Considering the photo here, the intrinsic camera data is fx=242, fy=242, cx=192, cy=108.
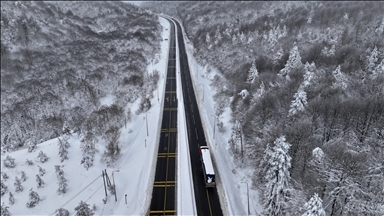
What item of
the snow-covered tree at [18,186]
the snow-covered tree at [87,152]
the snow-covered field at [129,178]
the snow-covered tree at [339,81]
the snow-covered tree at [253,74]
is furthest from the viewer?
the snow-covered tree at [253,74]

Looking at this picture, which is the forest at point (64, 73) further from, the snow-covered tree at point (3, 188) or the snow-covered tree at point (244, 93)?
the snow-covered tree at point (244, 93)

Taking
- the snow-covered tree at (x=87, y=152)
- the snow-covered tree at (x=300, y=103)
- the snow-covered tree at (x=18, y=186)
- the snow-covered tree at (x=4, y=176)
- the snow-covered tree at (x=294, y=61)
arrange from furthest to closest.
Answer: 1. the snow-covered tree at (x=294, y=61)
2. the snow-covered tree at (x=87, y=152)
3. the snow-covered tree at (x=4, y=176)
4. the snow-covered tree at (x=300, y=103)
5. the snow-covered tree at (x=18, y=186)

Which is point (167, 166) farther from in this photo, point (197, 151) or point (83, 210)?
point (83, 210)

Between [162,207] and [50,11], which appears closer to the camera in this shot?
[162,207]

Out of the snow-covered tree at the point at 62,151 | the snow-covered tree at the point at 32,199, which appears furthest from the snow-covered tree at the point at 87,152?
the snow-covered tree at the point at 32,199

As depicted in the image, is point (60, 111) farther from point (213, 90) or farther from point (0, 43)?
point (0, 43)

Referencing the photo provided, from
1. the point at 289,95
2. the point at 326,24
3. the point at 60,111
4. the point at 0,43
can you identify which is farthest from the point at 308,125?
the point at 0,43

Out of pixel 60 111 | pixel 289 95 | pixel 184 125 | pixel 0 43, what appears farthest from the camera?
pixel 0 43
